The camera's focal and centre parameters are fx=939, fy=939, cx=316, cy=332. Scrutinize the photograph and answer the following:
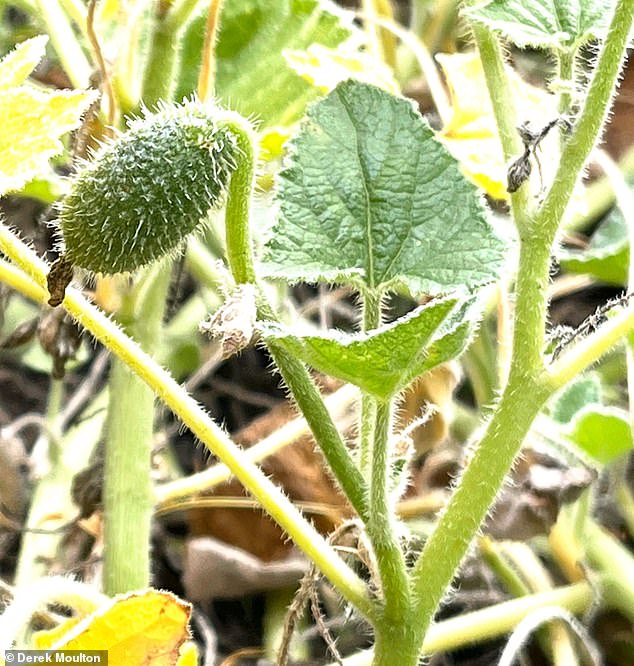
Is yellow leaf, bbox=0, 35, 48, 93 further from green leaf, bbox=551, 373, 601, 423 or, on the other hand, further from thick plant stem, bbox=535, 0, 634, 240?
green leaf, bbox=551, 373, 601, 423

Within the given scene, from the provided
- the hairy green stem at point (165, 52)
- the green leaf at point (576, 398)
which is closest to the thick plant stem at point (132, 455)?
the hairy green stem at point (165, 52)

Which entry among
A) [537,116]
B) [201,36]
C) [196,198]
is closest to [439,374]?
[537,116]

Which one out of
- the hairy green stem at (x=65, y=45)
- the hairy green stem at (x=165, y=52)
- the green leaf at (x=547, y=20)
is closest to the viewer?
the green leaf at (x=547, y=20)

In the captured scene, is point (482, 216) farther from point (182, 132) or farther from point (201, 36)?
point (201, 36)

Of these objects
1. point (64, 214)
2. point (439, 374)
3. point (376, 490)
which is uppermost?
point (64, 214)

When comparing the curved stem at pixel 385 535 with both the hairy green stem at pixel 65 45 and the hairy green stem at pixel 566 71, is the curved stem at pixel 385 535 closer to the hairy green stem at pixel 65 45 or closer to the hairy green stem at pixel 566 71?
the hairy green stem at pixel 566 71

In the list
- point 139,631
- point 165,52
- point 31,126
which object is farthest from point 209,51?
point 139,631
